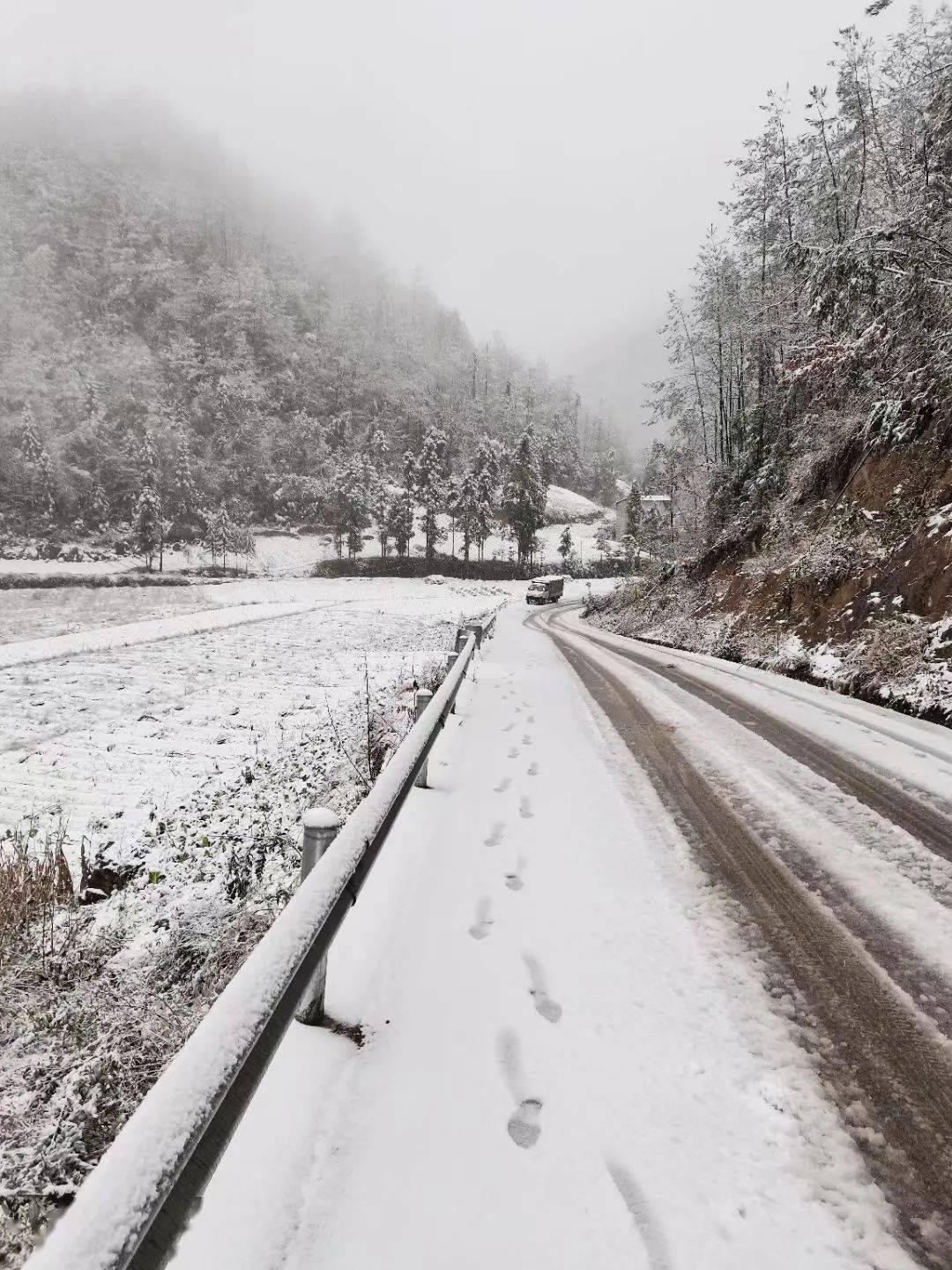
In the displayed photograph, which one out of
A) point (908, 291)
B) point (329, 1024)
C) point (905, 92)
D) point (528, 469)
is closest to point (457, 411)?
point (528, 469)

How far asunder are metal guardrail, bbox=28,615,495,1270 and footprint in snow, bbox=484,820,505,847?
6.16 ft

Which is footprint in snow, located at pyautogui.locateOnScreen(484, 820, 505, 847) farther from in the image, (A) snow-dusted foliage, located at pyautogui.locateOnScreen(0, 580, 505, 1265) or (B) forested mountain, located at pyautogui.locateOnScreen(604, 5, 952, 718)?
(B) forested mountain, located at pyautogui.locateOnScreen(604, 5, 952, 718)

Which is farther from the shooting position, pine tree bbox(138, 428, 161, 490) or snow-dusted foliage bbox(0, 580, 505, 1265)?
pine tree bbox(138, 428, 161, 490)

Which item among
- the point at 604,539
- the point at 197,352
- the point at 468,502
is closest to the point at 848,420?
the point at 468,502

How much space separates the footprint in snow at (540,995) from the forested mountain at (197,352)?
77.4 metres

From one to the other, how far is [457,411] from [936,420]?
13457cm

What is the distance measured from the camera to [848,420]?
11.9 metres

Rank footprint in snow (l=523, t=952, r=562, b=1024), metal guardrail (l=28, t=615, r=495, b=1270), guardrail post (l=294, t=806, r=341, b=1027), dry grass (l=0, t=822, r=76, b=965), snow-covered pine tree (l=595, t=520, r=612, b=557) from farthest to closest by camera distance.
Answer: snow-covered pine tree (l=595, t=520, r=612, b=557), dry grass (l=0, t=822, r=76, b=965), footprint in snow (l=523, t=952, r=562, b=1024), guardrail post (l=294, t=806, r=341, b=1027), metal guardrail (l=28, t=615, r=495, b=1270)

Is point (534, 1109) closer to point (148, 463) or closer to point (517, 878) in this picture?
point (517, 878)

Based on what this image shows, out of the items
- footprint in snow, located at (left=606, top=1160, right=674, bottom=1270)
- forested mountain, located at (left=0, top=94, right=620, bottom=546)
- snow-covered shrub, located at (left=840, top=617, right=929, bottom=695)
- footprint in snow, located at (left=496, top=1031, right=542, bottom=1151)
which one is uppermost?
forested mountain, located at (left=0, top=94, right=620, bottom=546)

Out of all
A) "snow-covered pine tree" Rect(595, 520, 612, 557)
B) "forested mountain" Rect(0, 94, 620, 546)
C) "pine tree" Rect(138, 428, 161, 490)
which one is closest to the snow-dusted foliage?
"forested mountain" Rect(0, 94, 620, 546)

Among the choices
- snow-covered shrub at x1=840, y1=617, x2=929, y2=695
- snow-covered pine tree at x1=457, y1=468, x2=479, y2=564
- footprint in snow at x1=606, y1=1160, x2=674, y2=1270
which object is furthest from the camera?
snow-covered pine tree at x1=457, y1=468, x2=479, y2=564

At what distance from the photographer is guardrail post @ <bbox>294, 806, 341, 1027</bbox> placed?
223 cm

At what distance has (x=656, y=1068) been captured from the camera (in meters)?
2.09
